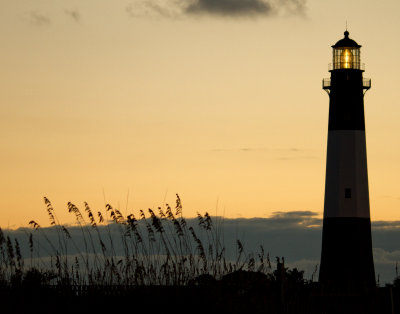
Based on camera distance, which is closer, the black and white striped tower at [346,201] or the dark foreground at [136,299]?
the dark foreground at [136,299]

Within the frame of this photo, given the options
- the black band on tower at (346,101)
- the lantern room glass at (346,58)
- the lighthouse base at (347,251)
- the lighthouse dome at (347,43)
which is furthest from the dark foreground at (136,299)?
the lighthouse dome at (347,43)

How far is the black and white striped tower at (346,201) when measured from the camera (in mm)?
36219

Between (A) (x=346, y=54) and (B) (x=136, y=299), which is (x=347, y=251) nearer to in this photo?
(A) (x=346, y=54)

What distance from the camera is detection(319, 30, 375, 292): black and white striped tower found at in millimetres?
36219

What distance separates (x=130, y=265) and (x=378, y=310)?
5.79m

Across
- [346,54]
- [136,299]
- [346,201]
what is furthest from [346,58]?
[136,299]

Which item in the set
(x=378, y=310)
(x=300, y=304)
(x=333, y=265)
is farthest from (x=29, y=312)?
(x=333, y=265)

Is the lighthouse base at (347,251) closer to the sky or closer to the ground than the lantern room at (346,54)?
closer to the ground

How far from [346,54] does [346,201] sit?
6.70 m

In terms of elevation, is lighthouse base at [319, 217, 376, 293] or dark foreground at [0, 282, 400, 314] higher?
lighthouse base at [319, 217, 376, 293]

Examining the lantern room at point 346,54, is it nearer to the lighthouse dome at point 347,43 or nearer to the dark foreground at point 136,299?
the lighthouse dome at point 347,43

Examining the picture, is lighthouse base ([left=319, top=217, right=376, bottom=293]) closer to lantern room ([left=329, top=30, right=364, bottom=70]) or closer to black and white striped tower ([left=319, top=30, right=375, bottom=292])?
black and white striped tower ([left=319, top=30, right=375, bottom=292])

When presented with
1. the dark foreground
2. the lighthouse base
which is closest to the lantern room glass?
the lighthouse base

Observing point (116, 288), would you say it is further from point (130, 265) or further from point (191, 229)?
point (191, 229)
